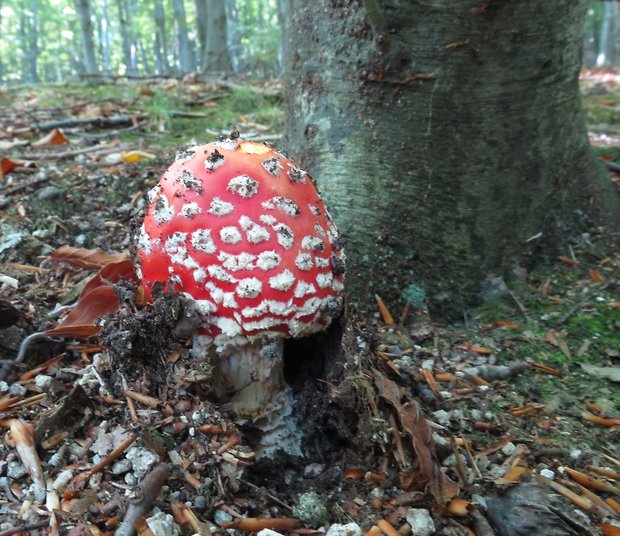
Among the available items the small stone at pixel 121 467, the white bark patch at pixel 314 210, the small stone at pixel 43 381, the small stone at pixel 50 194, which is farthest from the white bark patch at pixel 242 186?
the small stone at pixel 50 194

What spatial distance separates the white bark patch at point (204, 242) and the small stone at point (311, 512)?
85 cm

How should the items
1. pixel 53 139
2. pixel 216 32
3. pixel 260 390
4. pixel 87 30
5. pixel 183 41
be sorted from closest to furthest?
pixel 260 390 < pixel 53 139 < pixel 87 30 < pixel 216 32 < pixel 183 41

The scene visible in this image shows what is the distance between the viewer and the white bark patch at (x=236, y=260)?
5.92 feet

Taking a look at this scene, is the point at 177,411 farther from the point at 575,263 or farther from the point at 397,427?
the point at 575,263

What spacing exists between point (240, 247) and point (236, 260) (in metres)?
0.04

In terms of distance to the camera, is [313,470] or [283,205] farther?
[313,470]

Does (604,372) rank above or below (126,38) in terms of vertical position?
below

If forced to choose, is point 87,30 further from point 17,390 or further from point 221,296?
point 221,296

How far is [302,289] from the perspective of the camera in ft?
6.11

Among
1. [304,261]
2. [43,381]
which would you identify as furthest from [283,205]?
[43,381]

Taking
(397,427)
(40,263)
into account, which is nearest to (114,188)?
(40,263)

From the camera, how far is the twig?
153 centimetres

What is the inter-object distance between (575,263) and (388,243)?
1.06m

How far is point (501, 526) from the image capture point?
5.65ft
